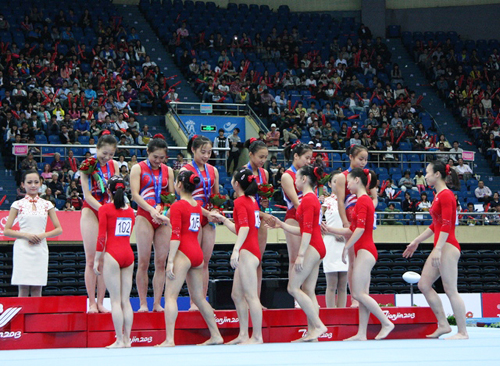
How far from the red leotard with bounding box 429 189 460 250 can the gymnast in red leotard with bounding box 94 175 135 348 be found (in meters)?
3.04

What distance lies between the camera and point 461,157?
16.6 m

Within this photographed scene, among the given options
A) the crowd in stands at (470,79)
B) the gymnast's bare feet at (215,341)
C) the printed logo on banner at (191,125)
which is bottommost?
the gymnast's bare feet at (215,341)

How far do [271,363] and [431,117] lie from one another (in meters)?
16.6

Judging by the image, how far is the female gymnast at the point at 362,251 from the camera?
6.75 m

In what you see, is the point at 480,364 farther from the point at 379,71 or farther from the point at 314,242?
the point at 379,71

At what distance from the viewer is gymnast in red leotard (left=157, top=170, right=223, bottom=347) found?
20.9 feet

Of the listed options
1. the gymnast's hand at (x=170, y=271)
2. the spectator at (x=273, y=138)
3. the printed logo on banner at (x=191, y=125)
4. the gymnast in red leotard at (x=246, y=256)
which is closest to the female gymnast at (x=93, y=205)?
the gymnast's hand at (x=170, y=271)

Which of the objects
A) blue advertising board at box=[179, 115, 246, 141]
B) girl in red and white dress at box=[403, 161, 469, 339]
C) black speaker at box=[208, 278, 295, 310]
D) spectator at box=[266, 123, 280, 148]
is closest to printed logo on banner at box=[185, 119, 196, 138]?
blue advertising board at box=[179, 115, 246, 141]

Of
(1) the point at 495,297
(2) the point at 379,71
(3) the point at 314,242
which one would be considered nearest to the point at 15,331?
(3) the point at 314,242

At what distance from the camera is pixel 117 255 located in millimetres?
6363

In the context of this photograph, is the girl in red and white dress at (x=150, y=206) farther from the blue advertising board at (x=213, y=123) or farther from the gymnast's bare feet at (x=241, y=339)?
the blue advertising board at (x=213, y=123)

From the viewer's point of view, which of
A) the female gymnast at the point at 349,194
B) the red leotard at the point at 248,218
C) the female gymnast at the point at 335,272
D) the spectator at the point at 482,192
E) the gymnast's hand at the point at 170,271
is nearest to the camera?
the gymnast's hand at the point at 170,271

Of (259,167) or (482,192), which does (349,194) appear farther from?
Result: (482,192)

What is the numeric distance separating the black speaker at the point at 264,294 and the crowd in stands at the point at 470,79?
11684 mm
